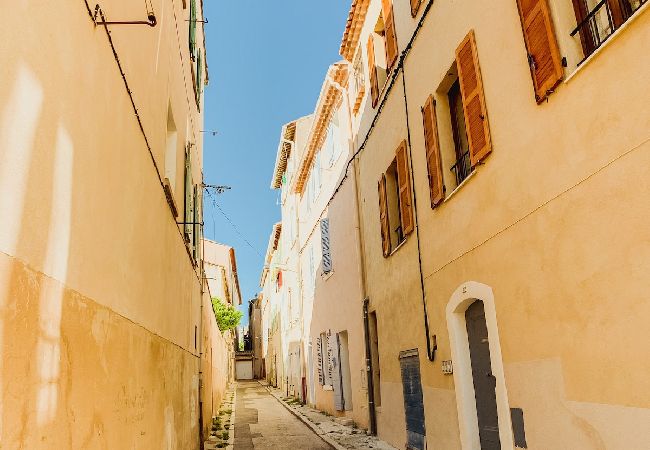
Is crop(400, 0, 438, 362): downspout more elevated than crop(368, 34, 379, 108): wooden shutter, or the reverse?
crop(368, 34, 379, 108): wooden shutter

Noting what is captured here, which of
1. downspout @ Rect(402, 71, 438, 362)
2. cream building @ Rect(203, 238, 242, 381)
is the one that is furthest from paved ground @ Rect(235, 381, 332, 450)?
cream building @ Rect(203, 238, 242, 381)

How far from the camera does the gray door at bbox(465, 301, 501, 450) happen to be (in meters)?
6.24

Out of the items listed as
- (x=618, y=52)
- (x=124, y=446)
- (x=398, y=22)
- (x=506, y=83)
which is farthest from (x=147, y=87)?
(x=398, y=22)

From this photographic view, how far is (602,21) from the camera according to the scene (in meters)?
4.50

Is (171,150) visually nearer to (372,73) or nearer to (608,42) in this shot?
(372,73)

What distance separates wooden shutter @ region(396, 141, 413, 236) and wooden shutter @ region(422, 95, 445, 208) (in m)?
1.03

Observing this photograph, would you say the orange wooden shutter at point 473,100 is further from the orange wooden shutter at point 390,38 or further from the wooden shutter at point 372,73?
the wooden shutter at point 372,73

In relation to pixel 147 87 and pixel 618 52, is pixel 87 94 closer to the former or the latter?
pixel 147 87

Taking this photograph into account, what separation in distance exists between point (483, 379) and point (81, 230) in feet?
17.1

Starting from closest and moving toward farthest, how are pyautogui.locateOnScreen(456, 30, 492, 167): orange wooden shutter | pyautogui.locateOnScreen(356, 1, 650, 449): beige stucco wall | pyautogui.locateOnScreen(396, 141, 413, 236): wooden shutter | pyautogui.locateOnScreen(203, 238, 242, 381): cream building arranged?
pyautogui.locateOnScreen(356, 1, 650, 449): beige stucco wall
pyautogui.locateOnScreen(456, 30, 492, 167): orange wooden shutter
pyautogui.locateOnScreen(396, 141, 413, 236): wooden shutter
pyautogui.locateOnScreen(203, 238, 242, 381): cream building

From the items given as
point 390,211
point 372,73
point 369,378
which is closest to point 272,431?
point 369,378

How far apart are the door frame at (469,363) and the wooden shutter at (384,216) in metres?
3.10

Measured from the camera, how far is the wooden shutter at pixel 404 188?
344 inches

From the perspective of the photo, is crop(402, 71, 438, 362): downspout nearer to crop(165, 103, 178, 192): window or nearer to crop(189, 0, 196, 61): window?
crop(165, 103, 178, 192): window
